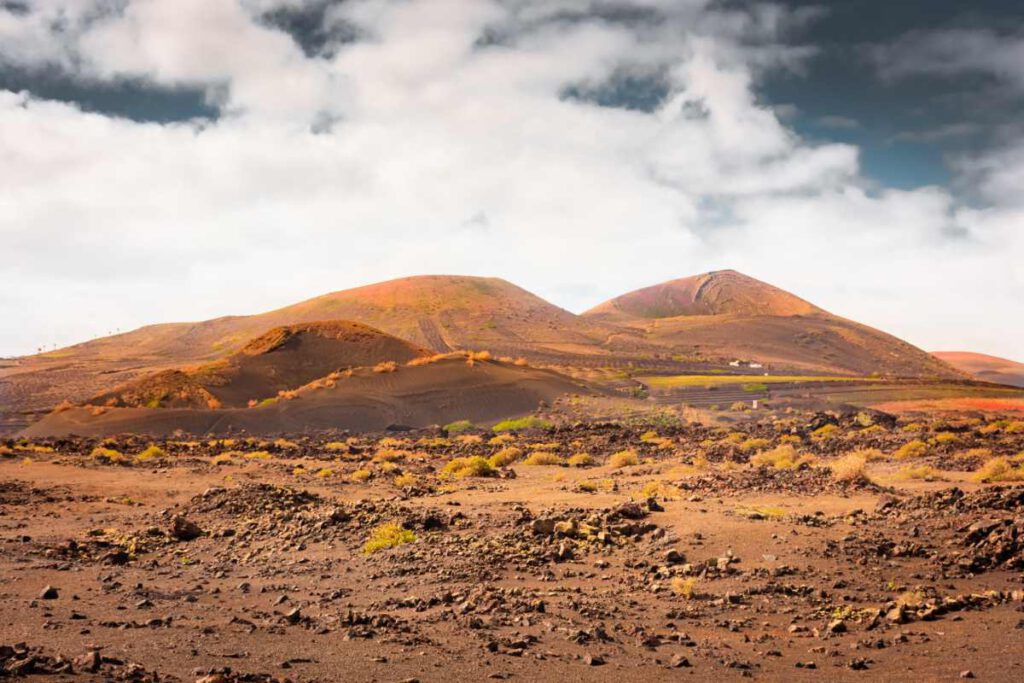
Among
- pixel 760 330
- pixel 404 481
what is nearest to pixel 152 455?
pixel 404 481

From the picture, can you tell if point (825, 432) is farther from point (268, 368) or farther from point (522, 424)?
point (268, 368)

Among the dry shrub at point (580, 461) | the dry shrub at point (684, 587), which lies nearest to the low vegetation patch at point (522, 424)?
the dry shrub at point (580, 461)

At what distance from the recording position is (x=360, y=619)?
29.0ft

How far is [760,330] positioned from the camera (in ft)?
400

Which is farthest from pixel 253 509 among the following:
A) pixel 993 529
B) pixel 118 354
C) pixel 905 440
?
pixel 118 354

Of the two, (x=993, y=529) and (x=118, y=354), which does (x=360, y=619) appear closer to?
(x=993, y=529)

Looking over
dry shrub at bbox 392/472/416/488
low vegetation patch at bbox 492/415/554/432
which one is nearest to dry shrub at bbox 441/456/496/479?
dry shrub at bbox 392/472/416/488

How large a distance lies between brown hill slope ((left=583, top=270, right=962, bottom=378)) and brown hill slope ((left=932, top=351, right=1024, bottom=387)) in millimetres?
15236

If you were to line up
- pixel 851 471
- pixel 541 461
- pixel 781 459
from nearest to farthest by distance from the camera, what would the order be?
pixel 851 471
pixel 781 459
pixel 541 461

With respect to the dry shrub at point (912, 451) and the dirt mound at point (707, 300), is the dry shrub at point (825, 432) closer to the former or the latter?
the dry shrub at point (912, 451)

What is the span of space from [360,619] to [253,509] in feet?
→ 28.2

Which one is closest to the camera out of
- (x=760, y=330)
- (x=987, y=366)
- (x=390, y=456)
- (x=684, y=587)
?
(x=684, y=587)

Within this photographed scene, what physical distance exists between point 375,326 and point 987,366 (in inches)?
4524

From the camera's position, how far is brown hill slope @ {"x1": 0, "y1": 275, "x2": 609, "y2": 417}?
3482 inches
